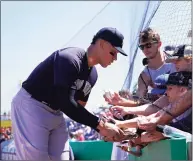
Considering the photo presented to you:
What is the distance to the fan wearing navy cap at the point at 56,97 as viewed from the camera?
2990 mm

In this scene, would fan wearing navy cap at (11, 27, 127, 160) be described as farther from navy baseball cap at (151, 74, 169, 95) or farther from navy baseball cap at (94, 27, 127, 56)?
navy baseball cap at (151, 74, 169, 95)

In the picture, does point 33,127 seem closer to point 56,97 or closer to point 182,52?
point 56,97

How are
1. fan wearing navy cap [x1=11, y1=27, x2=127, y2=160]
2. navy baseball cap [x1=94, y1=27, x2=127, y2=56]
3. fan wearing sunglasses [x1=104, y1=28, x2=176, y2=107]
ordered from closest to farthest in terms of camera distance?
fan wearing navy cap [x1=11, y1=27, x2=127, y2=160] < navy baseball cap [x1=94, y1=27, x2=127, y2=56] < fan wearing sunglasses [x1=104, y1=28, x2=176, y2=107]

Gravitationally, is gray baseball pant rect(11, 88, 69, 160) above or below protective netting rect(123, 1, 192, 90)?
below

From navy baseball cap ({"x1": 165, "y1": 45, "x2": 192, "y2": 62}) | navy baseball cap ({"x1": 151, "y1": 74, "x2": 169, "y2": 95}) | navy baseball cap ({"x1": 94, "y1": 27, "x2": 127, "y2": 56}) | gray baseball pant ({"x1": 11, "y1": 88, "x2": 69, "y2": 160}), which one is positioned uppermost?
navy baseball cap ({"x1": 94, "y1": 27, "x2": 127, "y2": 56})

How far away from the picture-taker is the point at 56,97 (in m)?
3.18

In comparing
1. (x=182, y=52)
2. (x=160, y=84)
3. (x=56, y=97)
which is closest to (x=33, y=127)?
(x=56, y=97)

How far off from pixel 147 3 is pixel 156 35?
929mm

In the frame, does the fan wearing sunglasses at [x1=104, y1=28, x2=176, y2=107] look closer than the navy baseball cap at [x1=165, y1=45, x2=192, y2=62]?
No

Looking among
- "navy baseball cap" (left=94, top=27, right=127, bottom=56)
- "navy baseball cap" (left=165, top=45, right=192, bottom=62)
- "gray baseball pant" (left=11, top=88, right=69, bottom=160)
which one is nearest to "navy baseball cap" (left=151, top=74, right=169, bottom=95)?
"navy baseball cap" (left=165, top=45, right=192, bottom=62)

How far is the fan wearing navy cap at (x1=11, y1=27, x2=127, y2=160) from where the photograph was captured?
9.81 feet

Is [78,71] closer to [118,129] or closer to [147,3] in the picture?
[118,129]

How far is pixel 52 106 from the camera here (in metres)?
3.25

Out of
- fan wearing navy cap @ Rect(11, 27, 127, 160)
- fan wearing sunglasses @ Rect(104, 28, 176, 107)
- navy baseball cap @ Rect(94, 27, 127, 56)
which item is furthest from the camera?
fan wearing sunglasses @ Rect(104, 28, 176, 107)
